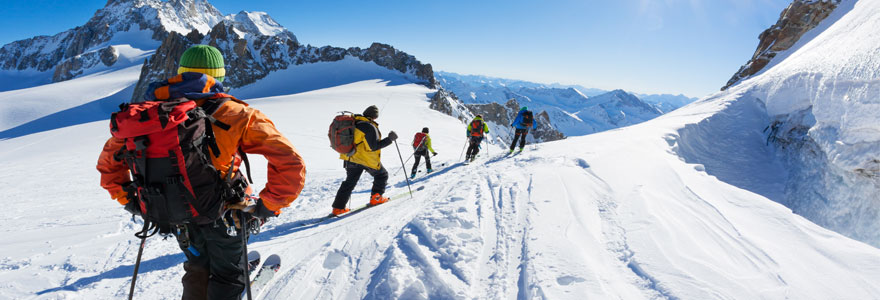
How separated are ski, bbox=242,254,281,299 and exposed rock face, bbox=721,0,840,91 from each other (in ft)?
90.6

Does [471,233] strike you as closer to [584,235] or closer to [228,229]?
[584,235]

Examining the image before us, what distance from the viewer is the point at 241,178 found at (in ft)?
8.25

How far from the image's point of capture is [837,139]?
22.3 feet

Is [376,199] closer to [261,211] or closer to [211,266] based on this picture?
[211,266]

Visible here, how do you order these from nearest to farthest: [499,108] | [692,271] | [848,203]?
[692,271]
[848,203]
[499,108]

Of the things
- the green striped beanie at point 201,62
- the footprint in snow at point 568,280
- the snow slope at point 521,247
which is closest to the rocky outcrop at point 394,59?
the snow slope at point 521,247

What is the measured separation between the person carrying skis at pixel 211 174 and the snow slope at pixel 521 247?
27.4 inches

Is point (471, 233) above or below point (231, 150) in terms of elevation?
below

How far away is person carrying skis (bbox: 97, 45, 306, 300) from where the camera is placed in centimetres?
207

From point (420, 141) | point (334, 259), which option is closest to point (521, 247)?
point (334, 259)

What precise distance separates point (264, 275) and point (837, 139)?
10.6 m

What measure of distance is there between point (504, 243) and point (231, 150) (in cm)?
279

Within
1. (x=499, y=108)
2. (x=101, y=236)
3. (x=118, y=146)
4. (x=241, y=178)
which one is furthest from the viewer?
(x=499, y=108)

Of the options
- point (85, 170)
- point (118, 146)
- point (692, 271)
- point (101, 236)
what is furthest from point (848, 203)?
point (85, 170)
